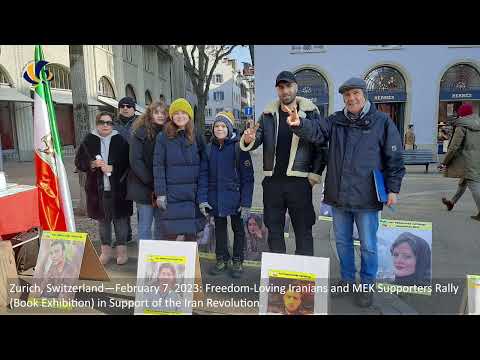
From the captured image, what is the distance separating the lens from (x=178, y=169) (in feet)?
10.8

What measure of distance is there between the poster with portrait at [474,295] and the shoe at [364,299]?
28.7 inches

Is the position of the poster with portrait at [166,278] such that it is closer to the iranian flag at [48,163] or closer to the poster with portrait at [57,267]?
the poster with portrait at [57,267]

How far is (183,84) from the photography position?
139 feet

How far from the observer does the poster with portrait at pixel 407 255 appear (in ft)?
10.1

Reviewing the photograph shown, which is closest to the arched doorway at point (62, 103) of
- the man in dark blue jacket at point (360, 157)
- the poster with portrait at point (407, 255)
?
the man in dark blue jacket at point (360, 157)

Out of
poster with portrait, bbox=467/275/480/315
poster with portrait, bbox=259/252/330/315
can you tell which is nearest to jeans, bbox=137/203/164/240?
poster with portrait, bbox=259/252/330/315

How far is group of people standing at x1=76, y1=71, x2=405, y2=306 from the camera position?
282cm

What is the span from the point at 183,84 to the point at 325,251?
40.6 meters

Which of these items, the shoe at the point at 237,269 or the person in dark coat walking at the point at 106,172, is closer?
the shoe at the point at 237,269

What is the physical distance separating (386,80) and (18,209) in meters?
Result: 17.9

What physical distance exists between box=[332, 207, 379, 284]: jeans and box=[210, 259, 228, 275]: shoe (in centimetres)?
121

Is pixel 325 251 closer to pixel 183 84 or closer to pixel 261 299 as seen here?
pixel 261 299

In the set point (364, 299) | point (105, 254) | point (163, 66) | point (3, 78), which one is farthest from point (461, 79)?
point (163, 66)

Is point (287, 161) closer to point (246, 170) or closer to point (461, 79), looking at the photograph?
point (246, 170)
